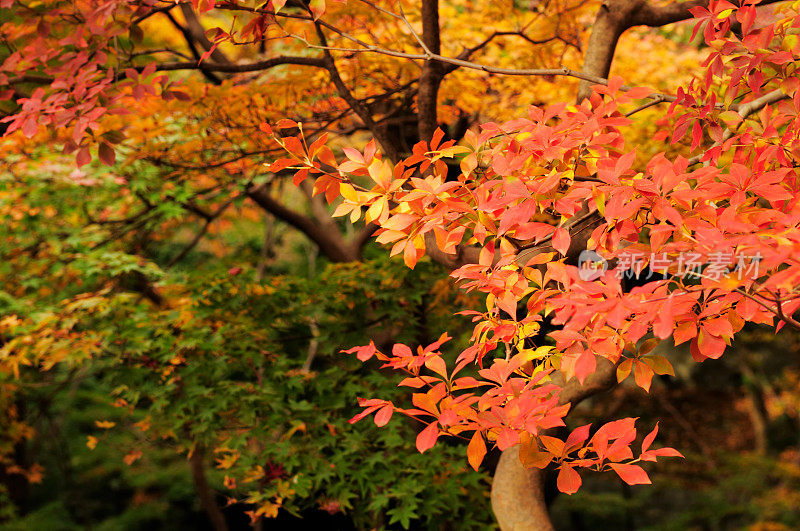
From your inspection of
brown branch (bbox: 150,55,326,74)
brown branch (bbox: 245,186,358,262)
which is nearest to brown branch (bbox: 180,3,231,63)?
A: brown branch (bbox: 150,55,326,74)

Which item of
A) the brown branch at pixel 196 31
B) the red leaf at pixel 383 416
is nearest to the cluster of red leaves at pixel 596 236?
the red leaf at pixel 383 416

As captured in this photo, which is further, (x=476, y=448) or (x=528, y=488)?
(x=528, y=488)

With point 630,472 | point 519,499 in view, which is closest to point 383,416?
point 630,472

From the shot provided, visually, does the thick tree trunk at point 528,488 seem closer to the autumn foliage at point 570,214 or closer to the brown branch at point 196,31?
the autumn foliage at point 570,214

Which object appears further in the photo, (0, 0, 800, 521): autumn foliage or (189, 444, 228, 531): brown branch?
(189, 444, 228, 531): brown branch

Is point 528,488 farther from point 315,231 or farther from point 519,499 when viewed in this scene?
point 315,231

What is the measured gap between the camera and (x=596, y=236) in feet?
5.67

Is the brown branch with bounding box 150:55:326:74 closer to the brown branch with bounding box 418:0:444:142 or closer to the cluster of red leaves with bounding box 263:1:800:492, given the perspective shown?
the brown branch with bounding box 418:0:444:142

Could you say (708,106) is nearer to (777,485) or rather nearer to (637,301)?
(637,301)

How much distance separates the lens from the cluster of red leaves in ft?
4.81

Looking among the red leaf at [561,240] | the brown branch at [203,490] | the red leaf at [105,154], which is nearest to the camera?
the red leaf at [561,240]

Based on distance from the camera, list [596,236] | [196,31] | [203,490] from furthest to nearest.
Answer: [203,490], [196,31], [596,236]

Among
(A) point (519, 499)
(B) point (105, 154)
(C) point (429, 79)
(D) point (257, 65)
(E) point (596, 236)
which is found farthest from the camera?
(D) point (257, 65)

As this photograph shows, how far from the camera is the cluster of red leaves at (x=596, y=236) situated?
4.81 feet
